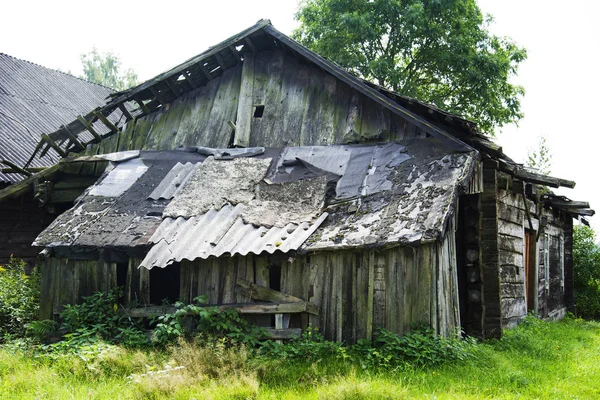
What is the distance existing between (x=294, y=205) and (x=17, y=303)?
5.85 metres

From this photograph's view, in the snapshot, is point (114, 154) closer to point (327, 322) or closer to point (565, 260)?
point (327, 322)

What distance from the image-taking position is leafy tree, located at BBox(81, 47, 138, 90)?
4534cm

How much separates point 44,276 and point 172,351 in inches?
137

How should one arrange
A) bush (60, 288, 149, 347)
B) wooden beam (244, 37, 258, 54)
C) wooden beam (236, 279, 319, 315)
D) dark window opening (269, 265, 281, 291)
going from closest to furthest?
wooden beam (236, 279, 319, 315), bush (60, 288, 149, 347), dark window opening (269, 265, 281, 291), wooden beam (244, 37, 258, 54)

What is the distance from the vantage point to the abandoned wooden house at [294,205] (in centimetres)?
809

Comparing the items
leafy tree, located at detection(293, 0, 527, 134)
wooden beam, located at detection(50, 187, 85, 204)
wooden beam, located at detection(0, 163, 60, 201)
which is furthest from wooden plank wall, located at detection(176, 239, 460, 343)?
leafy tree, located at detection(293, 0, 527, 134)

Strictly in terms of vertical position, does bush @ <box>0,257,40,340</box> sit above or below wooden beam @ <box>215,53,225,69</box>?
below

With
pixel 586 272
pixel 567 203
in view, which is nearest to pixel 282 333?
pixel 567 203

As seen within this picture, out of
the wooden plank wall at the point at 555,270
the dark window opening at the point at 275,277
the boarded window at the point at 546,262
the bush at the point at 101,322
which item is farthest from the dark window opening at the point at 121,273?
the boarded window at the point at 546,262

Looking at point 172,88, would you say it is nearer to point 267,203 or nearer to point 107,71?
point 267,203

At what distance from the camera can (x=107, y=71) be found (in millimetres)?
46031

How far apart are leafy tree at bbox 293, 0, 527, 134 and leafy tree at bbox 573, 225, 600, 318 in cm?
626

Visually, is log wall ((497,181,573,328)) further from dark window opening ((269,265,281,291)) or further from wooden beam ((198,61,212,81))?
wooden beam ((198,61,212,81))

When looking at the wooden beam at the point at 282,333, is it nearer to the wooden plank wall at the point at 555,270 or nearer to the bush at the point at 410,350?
the bush at the point at 410,350
